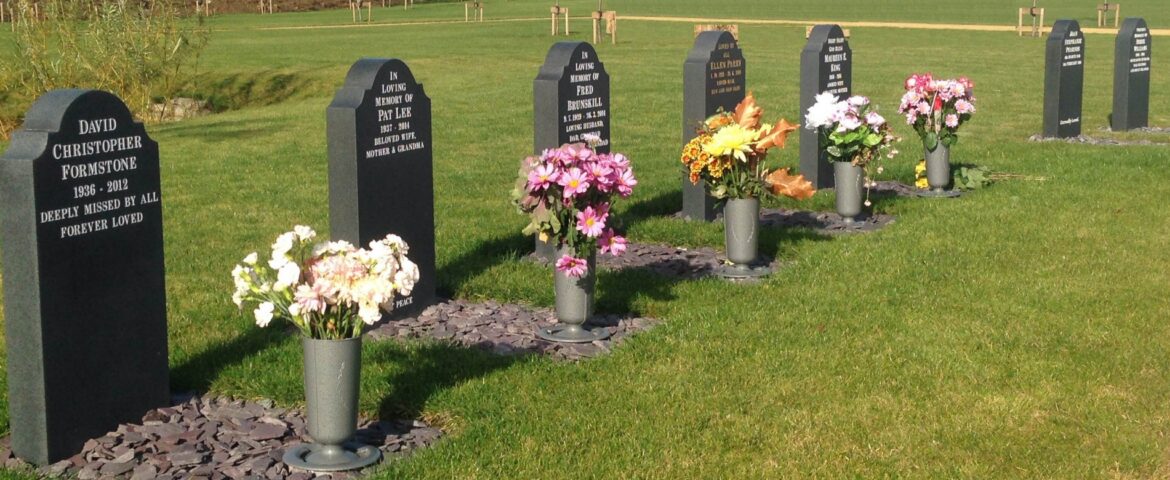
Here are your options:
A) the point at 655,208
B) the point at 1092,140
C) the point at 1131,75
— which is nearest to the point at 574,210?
the point at 655,208

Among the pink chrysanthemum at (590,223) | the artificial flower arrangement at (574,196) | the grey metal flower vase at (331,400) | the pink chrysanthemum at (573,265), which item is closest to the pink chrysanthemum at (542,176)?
the artificial flower arrangement at (574,196)

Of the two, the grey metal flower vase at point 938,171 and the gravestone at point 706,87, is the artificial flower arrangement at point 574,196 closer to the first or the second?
the gravestone at point 706,87

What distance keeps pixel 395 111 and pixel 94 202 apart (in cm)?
241

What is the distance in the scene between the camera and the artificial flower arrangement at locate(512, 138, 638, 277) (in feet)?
24.8

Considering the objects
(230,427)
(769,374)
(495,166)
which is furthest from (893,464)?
(495,166)

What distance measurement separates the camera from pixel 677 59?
33344 mm

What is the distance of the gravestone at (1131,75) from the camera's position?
18.6 m

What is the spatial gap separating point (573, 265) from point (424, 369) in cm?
108

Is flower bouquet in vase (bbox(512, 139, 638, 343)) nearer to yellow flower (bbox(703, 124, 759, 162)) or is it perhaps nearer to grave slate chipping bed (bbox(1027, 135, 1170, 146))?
yellow flower (bbox(703, 124, 759, 162))

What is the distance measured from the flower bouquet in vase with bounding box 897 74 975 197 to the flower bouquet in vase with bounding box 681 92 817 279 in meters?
3.53

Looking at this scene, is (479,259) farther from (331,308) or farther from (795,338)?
(331,308)

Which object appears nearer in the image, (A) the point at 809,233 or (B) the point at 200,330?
(B) the point at 200,330

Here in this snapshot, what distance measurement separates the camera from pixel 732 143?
9.48 metres

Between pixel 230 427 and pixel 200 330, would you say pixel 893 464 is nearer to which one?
pixel 230 427
